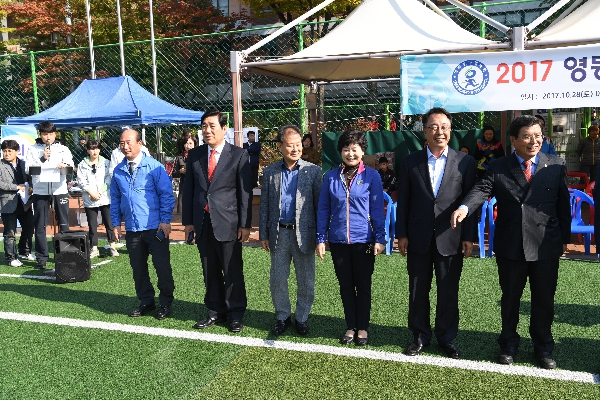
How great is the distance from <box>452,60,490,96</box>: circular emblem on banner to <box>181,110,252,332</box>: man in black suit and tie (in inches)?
114

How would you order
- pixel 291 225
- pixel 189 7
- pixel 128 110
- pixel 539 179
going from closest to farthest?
pixel 539 179 → pixel 291 225 → pixel 128 110 → pixel 189 7

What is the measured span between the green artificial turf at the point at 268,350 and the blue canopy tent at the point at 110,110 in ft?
13.0

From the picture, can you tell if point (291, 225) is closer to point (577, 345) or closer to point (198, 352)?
point (198, 352)

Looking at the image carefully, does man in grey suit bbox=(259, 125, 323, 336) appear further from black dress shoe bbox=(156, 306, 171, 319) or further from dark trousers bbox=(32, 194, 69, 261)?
dark trousers bbox=(32, 194, 69, 261)

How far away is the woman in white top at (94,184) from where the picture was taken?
7953 millimetres

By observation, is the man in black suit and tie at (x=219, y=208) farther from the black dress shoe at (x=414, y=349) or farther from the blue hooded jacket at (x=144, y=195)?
the black dress shoe at (x=414, y=349)

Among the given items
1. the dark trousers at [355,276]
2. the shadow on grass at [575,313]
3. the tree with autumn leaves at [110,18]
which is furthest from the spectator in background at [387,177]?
the tree with autumn leaves at [110,18]

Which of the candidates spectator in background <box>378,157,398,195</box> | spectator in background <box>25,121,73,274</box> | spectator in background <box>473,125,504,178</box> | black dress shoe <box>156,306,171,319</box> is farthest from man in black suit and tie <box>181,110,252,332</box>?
spectator in background <box>473,125,504,178</box>

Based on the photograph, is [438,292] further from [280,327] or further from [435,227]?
[280,327]

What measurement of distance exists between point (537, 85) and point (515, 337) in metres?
3.19

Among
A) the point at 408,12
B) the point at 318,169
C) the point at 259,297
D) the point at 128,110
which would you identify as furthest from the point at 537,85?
the point at 128,110

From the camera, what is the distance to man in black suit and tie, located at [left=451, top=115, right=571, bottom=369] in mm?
3973

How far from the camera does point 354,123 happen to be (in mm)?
14219

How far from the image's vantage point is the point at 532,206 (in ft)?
13.1
